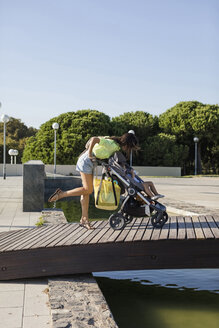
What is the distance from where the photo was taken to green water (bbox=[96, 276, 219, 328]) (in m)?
4.26

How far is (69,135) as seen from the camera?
42.4 meters

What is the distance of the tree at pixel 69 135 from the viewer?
42.0 metres

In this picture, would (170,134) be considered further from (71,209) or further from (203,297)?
(203,297)

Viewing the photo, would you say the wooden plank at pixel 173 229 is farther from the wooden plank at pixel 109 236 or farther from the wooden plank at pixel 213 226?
the wooden plank at pixel 109 236

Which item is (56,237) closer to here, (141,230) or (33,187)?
(141,230)

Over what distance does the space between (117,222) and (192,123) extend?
43.1 m

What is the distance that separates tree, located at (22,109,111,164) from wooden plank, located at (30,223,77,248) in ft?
118

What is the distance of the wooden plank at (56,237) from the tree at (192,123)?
42.2 m

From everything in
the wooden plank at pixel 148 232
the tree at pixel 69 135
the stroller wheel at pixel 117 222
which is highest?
the tree at pixel 69 135

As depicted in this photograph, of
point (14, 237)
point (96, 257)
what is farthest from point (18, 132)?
point (96, 257)

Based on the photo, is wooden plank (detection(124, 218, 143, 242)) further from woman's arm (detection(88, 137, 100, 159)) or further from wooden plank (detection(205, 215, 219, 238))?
woman's arm (detection(88, 137, 100, 159))

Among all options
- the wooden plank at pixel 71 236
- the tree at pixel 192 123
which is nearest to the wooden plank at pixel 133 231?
the wooden plank at pixel 71 236

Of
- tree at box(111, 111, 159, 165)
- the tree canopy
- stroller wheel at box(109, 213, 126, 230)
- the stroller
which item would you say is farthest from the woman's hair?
tree at box(111, 111, 159, 165)

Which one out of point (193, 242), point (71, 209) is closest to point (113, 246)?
point (193, 242)
